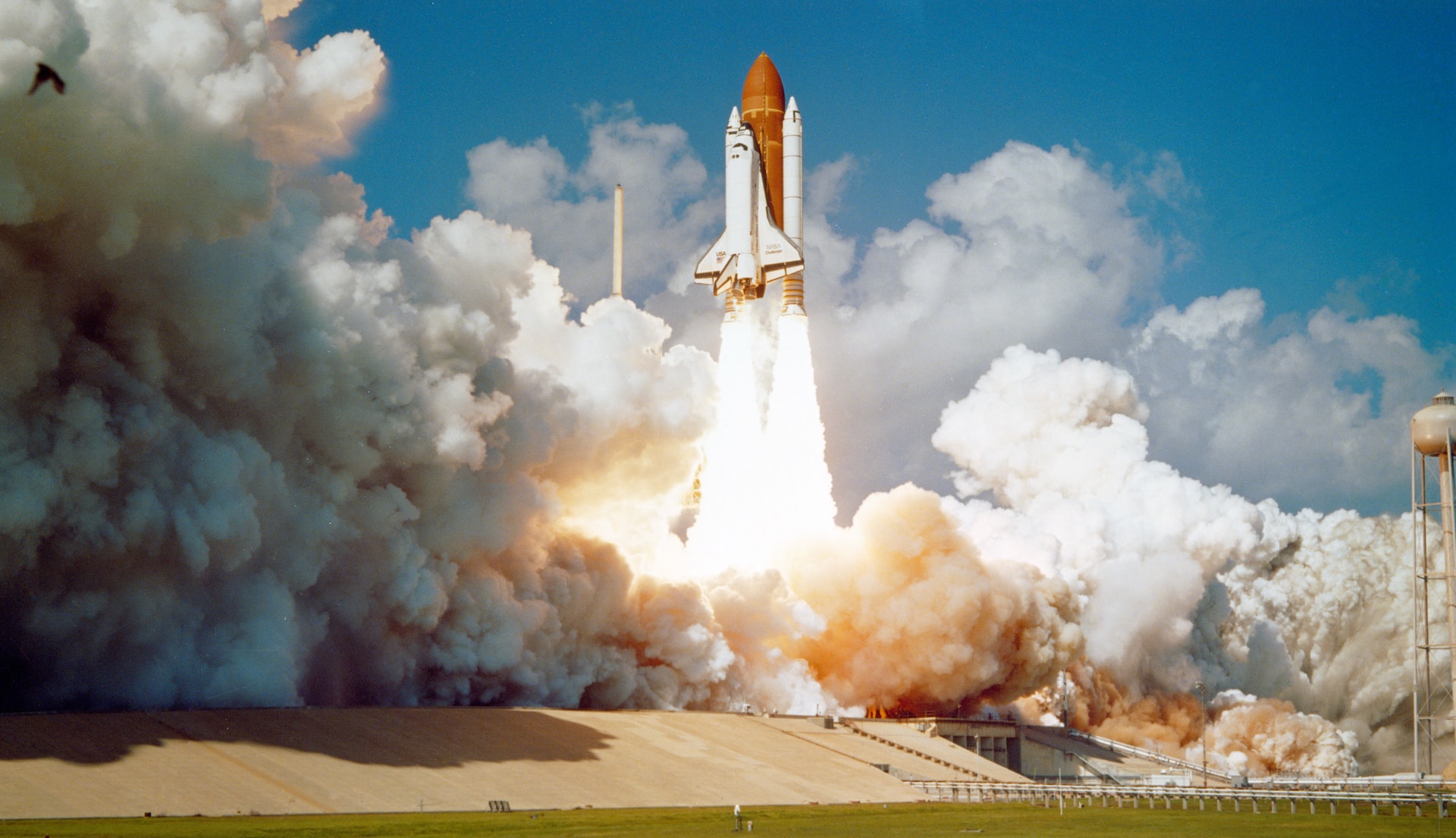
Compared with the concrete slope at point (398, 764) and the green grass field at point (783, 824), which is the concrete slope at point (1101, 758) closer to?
the concrete slope at point (398, 764)

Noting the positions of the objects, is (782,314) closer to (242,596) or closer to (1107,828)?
(242,596)

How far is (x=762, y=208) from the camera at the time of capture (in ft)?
232

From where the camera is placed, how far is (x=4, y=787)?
3534 cm

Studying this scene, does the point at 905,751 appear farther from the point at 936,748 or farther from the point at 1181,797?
the point at 1181,797

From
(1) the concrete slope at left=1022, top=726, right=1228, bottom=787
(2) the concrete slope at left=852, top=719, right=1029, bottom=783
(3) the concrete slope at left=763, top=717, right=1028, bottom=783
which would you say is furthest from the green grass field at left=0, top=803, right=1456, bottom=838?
(1) the concrete slope at left=1022, top=726, right=1228, bottom=787

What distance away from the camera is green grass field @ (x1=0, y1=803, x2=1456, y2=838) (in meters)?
33.9

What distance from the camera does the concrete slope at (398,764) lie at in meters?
37.8

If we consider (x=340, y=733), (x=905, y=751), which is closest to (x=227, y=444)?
(x=340, y=733)

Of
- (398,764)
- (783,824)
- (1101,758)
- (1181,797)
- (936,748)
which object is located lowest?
(783,824)

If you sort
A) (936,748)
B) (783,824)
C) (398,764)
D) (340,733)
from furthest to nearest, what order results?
(936,748), (340,733), (398,764), (783,824)

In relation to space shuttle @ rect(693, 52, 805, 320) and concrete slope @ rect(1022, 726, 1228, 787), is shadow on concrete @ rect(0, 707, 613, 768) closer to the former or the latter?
space shuttle @ rect(693, 52, 805, 320)

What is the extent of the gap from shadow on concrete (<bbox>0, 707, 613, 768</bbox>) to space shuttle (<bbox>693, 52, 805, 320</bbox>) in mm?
24019

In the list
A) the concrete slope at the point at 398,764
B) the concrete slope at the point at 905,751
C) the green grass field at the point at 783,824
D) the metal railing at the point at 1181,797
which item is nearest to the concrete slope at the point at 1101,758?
the concrete slope at the point at 905,751

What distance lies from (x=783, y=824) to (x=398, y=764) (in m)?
11.3
